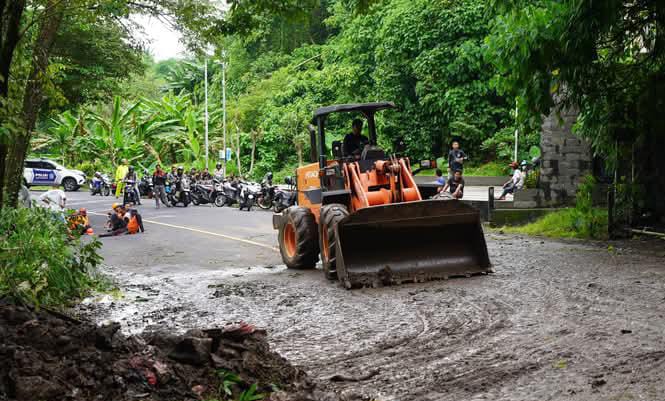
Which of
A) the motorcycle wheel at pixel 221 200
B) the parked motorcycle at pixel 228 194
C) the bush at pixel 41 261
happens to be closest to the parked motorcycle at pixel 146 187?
the parked motorcycle at pixel 228 194

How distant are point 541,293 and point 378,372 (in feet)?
12.9

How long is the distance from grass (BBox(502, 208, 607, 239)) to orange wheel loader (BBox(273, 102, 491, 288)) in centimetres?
635

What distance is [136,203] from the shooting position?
30516 mm

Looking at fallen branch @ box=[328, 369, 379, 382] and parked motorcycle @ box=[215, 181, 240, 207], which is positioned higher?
parked motorcycle @ box=[215, 181, 240, 207]

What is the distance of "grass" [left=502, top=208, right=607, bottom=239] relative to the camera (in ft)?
53.6

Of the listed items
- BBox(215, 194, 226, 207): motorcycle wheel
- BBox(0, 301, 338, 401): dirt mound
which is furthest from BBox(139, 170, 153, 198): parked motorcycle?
BBox(0, 301, 338, 401): dirt mound

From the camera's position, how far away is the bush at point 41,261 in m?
8.77

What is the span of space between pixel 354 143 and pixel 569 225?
7354 millimetres

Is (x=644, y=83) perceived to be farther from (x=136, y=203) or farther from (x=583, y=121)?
(x=136, y=203)

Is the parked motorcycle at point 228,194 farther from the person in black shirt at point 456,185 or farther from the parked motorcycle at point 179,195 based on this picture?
the person in black shirt at point 456,185

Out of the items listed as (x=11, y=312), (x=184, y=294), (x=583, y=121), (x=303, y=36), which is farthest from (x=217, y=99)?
(x=11, y=312)

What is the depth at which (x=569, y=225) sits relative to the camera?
56.6 ft

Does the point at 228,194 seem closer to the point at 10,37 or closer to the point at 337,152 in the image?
the point at 337,152

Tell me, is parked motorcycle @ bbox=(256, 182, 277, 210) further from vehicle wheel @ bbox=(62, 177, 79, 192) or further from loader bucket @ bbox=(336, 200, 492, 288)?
vehicle wheel @ bbox=(62, 177, 79, 192)
